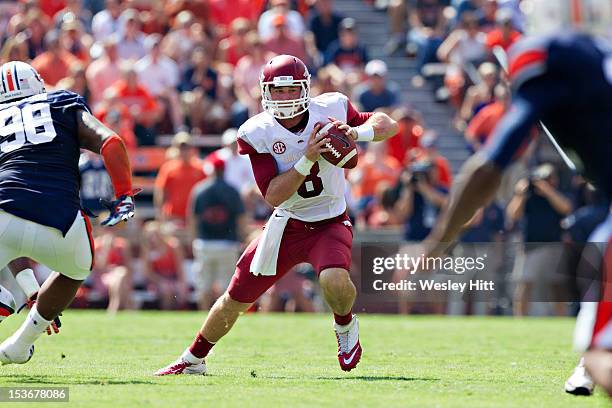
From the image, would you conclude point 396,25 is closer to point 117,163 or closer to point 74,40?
point 74,40

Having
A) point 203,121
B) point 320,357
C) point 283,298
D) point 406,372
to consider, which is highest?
point 406,372

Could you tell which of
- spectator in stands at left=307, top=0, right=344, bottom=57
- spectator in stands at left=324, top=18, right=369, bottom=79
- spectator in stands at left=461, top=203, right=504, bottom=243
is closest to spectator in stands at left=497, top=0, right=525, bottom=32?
spectator in stands at left=324, top=18, right=369, bottom=79

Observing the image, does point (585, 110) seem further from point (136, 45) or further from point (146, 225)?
point (136, 45)

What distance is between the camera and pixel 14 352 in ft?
26.9

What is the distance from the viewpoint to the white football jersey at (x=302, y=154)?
820cm

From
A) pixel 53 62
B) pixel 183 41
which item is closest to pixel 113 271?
pixel 53 62

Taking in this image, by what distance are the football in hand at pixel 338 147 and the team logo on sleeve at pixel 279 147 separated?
0.36 m

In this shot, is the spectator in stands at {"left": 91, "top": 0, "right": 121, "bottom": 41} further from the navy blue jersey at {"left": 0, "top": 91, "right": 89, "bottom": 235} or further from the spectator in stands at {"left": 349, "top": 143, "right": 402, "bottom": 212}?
the navy blue jersey at {"left": 0, "top": 91, "right": 89, "bottom": 235}

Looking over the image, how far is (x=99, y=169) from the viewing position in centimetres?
1545

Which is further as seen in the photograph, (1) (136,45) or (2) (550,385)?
(1) (136,45)

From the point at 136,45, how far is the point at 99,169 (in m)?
3.29

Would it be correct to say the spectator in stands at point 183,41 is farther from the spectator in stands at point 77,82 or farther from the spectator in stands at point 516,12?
the spectator in stands at point 516,12

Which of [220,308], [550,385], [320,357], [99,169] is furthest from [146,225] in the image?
[550,385]

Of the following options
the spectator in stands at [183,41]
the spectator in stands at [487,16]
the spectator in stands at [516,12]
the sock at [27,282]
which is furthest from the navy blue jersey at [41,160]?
the spectator in stands at [487,16]
